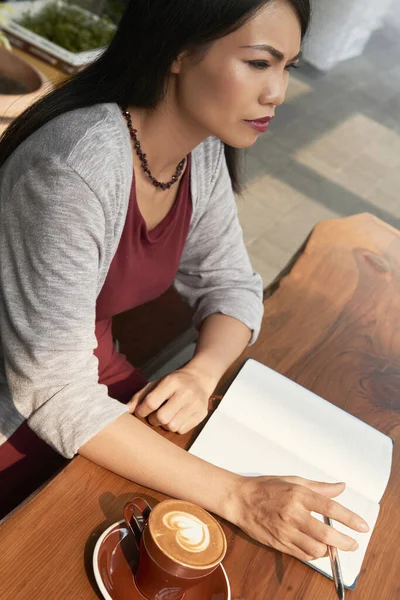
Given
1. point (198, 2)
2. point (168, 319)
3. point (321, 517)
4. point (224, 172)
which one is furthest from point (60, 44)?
point (321, 517)

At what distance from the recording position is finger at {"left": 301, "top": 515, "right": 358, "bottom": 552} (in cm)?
95

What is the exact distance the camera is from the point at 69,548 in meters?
0.85

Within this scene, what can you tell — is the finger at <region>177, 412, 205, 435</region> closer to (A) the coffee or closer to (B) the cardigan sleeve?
(A) the coffee

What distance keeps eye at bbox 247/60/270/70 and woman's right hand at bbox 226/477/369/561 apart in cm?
62

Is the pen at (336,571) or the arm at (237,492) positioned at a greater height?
the arm at (237,492)

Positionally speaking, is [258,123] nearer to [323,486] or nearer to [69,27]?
[323,486]

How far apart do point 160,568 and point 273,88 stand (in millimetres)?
743

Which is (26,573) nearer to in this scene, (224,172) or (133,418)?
(133,418)

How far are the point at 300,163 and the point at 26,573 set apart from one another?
3355 mm

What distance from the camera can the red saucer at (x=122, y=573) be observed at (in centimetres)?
80

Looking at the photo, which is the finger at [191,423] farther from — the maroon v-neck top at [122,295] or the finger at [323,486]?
the maroon v-neck top at [122,295]

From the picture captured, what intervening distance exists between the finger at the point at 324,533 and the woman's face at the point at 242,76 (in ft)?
1.98

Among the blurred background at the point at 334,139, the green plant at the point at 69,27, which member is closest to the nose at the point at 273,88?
the green plant at the point at 69,27

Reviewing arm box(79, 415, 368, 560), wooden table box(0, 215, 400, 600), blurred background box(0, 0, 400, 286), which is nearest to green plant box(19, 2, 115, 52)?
blurred background box(0, 0, 400, 286)
